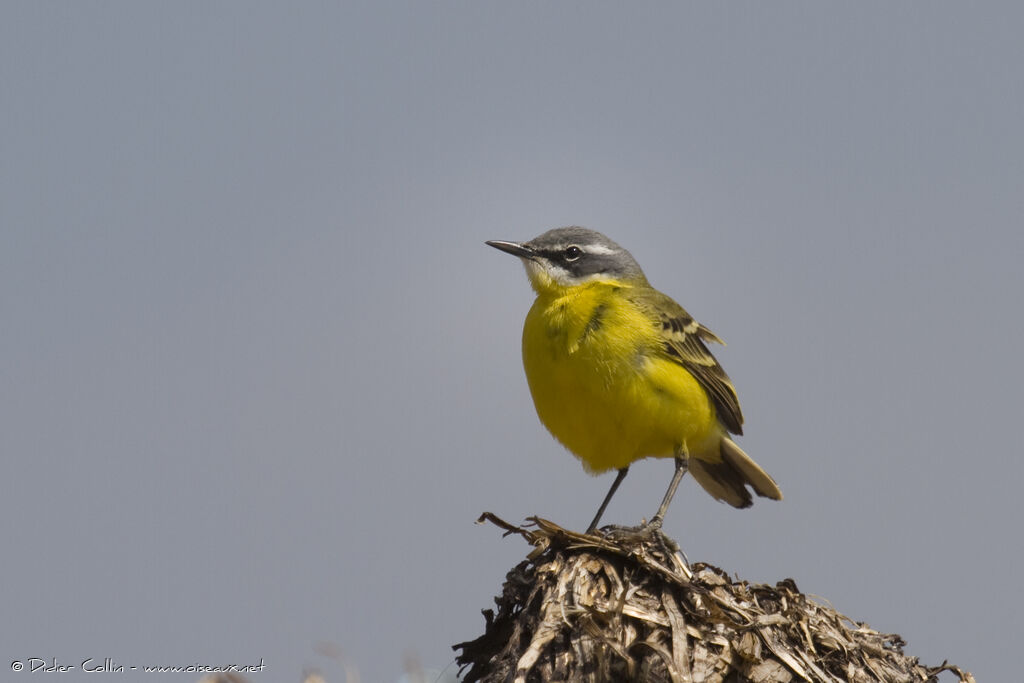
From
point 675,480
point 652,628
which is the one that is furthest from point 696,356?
point 652,628

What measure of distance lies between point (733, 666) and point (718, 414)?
14.0ft

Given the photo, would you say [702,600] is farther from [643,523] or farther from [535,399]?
[535,399]

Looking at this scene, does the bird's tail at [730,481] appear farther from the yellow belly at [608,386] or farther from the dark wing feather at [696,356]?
the yellow belly at [608,386]

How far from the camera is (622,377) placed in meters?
9.59

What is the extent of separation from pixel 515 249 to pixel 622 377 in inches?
99.6

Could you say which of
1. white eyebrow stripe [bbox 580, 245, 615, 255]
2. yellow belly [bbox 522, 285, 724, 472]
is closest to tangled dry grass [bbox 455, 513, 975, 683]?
yellow belly [bbox 522, 285, 724, 472]

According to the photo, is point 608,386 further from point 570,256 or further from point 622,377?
point 570,256

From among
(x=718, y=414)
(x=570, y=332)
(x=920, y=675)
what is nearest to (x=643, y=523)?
(x=920, y=675)

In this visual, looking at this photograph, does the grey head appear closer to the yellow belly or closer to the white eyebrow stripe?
the white eyebrow stripe

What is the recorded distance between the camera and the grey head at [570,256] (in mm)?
11250

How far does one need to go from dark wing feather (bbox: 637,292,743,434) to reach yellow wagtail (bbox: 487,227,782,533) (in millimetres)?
13

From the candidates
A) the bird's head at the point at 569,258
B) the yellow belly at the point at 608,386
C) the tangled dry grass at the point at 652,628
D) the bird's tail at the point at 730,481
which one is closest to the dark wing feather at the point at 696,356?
the yellow belly at the point at 608,386

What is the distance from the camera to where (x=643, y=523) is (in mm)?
7660

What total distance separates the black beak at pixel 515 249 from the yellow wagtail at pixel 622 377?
0.02 m
